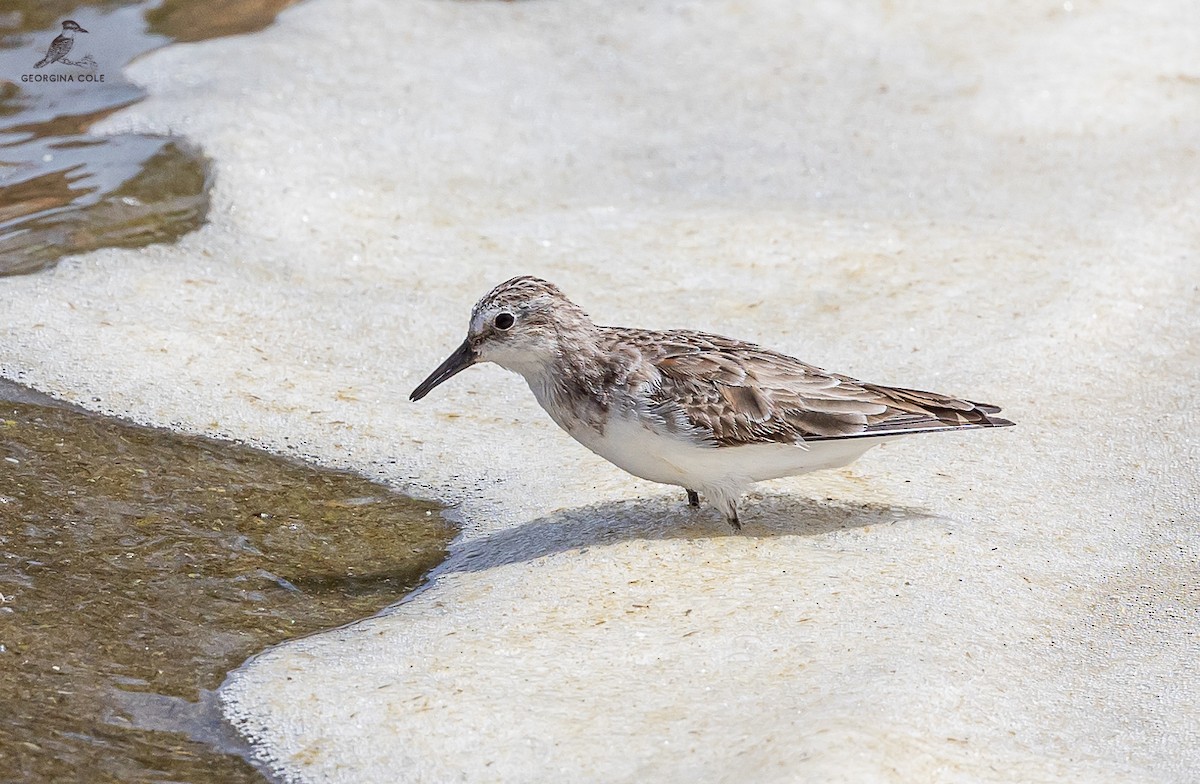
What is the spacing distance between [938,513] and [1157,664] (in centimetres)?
113

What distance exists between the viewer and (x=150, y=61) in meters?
9.75

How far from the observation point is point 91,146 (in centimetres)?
879

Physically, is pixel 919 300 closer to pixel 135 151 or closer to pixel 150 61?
pixel 135 151

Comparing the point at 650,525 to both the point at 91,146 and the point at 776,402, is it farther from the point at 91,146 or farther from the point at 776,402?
the point at 91,146

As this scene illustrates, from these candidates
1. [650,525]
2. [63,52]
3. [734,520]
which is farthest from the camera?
[63,52]

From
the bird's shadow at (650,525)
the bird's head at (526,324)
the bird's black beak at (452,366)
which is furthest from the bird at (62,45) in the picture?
the bird's shadow at (650,525)

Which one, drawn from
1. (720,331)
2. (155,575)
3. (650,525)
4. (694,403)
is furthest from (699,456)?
(720,331)

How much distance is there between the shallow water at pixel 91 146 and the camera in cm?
789

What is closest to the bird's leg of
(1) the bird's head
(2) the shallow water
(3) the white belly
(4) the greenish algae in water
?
(3) the white belly

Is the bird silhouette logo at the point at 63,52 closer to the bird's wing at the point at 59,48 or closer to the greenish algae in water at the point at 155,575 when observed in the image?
the bird's wing at the point at 59,48

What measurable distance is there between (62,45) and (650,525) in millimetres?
6490

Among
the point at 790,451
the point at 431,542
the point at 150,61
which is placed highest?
the point at 150,61

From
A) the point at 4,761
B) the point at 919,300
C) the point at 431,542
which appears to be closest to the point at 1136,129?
the point at 919,300

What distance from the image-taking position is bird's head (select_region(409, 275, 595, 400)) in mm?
5434
